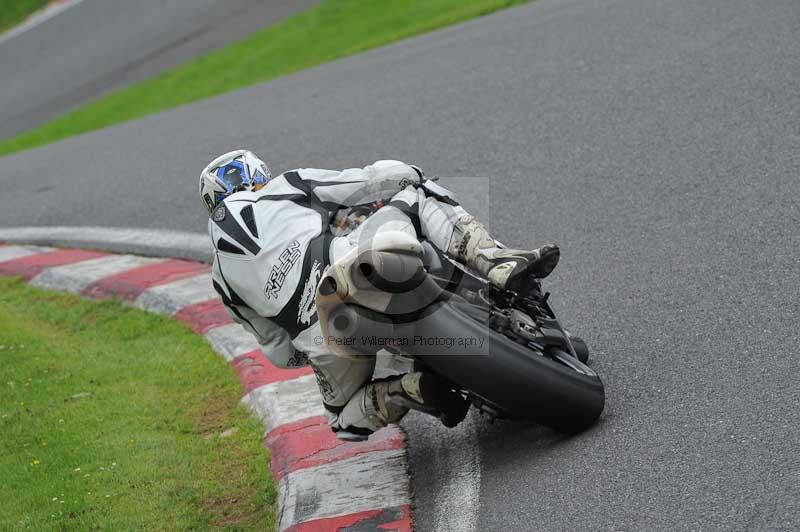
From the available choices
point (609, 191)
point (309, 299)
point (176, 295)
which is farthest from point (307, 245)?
point (176, 295)

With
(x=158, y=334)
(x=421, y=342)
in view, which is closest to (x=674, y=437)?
(x=421, y=342)

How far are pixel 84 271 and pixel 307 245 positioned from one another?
440 centimetres

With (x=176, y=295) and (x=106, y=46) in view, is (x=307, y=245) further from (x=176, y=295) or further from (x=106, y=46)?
(x=106, y=46)

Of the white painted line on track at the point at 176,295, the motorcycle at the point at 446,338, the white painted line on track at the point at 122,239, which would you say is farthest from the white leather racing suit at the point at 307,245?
the white painted line on track at the point at 122,239

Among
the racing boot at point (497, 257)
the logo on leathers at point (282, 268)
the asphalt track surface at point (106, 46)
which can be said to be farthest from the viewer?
the asphalt track surface at point (106, 46)

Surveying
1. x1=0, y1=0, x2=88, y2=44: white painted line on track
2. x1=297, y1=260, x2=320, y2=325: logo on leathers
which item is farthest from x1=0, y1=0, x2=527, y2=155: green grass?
x1=297, y1=260, x2=320, y2=325: logo on leathers

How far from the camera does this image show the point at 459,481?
189 inches

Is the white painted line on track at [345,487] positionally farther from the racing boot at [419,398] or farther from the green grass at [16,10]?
the green grass at [16,10]

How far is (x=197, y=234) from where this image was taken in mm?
8961

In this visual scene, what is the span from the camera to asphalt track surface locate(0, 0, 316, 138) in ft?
58.2

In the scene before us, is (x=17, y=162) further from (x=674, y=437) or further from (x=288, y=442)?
(x=674, y=437)

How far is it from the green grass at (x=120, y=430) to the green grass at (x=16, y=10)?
614 inches

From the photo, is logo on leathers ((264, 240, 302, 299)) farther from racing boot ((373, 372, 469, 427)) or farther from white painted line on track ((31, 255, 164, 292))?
white painted line on track ((31, 255, 164, 292))

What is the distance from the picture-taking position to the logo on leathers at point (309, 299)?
191 inches
